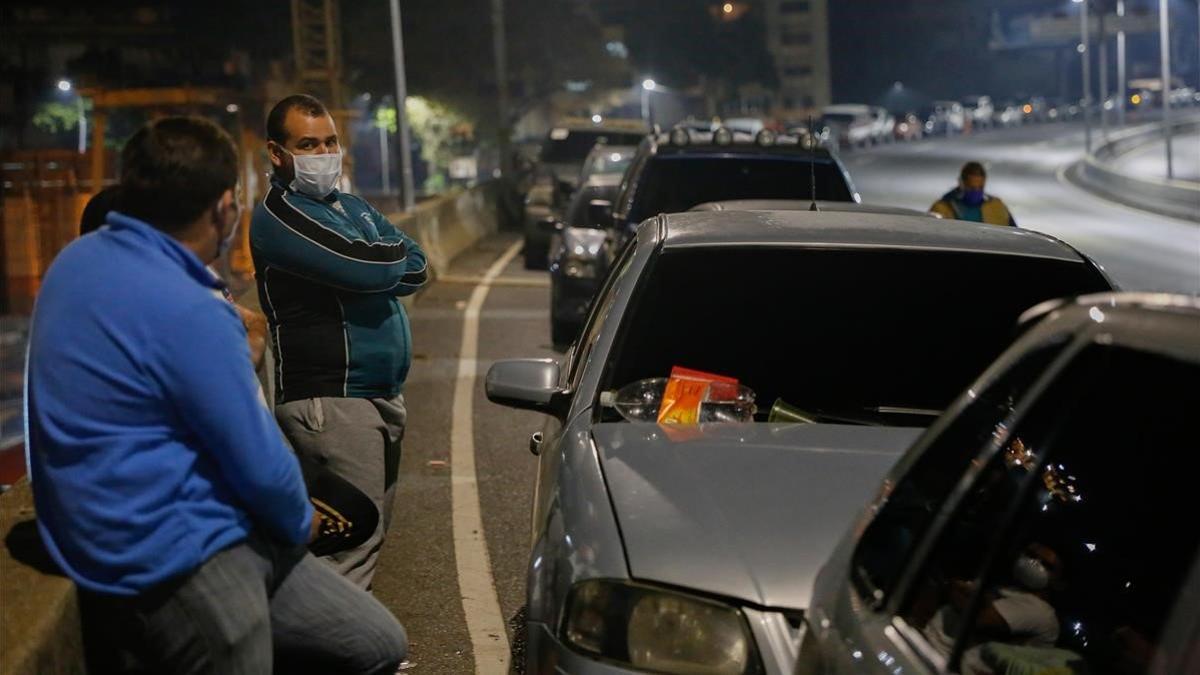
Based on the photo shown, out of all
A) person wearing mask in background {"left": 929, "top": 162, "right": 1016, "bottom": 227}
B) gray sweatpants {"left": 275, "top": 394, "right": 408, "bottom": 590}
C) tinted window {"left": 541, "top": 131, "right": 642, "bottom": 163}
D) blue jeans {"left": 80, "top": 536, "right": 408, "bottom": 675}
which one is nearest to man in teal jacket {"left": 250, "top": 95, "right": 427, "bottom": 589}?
gray sweatpants {"left": 275, "top": 394, "right": 408, "bottom": 590}

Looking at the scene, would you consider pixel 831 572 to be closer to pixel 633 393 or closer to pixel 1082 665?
pixel 1082 665

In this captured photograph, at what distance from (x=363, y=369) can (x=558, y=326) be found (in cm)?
993

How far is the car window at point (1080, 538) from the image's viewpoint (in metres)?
2.60

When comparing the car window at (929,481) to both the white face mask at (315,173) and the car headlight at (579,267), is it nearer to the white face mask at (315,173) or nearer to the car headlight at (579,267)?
the white face mask at (315,173)

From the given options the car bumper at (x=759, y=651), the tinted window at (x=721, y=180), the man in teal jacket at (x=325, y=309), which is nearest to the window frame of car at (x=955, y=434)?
the car bumper at (x=759, y=651)

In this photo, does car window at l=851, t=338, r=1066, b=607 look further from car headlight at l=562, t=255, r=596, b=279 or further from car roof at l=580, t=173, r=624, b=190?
car roof at l=580, t=173, r=624, b=190

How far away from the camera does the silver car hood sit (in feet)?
12.9

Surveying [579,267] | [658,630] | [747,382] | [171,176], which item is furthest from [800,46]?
[171,176]

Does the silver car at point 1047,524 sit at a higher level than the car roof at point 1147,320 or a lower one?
lower

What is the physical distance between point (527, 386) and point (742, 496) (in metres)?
1.30

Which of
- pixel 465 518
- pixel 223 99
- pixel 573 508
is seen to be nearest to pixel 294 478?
pixel 573 508

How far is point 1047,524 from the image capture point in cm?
315

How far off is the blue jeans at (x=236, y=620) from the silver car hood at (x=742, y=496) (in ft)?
2.14

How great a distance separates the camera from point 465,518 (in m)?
8.70
